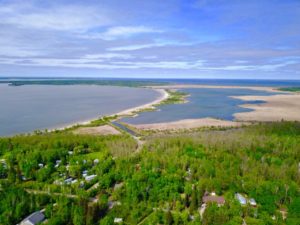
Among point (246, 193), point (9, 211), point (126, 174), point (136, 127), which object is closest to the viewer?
point (9, 211)

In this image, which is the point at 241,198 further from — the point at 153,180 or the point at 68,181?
the point at 68,181

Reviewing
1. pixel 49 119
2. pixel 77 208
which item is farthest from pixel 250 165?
pixel 49 119

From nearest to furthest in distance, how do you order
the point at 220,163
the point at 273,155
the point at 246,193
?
1. the point at 246,193
2. the point at 220,163
3. the point at 273,155

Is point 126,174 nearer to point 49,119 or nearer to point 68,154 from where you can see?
point 68,154

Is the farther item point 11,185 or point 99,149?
point 99,149

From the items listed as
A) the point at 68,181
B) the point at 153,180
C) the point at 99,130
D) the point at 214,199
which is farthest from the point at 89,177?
the point at 99,130
